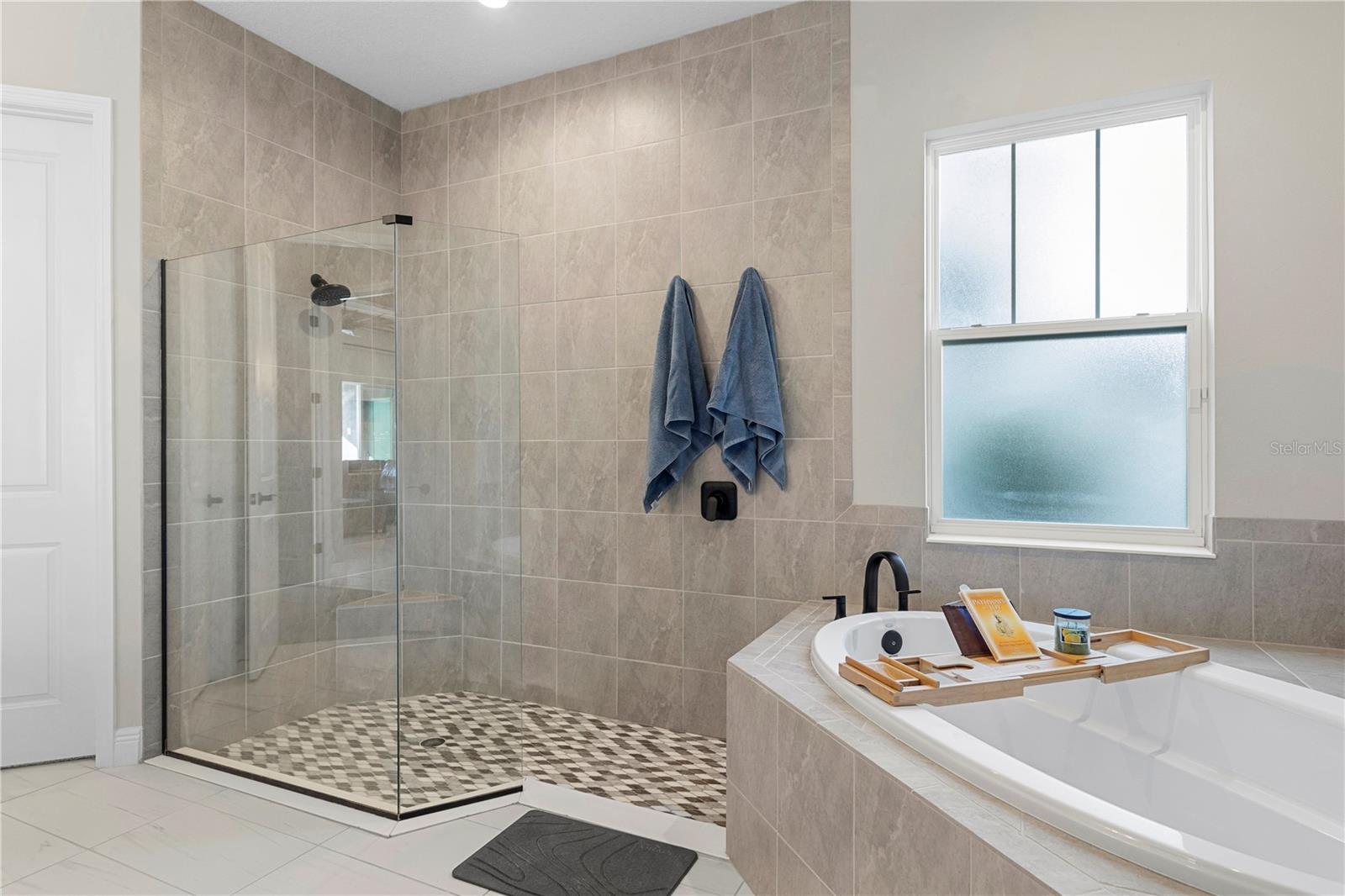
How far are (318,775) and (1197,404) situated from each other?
288 cm

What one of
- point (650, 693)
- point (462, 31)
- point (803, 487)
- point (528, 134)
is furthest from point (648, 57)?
point (650, 693)

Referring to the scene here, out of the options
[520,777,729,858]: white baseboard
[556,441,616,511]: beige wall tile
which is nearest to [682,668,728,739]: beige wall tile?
[520,777,729,858]: white baseboard

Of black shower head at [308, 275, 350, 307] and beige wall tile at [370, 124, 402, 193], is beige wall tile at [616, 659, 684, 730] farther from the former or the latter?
beige wall tile at [370, 124, 402, 193]

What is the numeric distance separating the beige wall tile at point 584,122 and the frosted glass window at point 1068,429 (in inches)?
64.4

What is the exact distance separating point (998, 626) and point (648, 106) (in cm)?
231

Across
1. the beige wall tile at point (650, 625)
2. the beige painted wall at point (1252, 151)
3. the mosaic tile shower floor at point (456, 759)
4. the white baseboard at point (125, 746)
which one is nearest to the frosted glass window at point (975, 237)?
the beige painted wall at point (1252, 151)

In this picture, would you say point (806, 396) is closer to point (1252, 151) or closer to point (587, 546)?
point (587, 546)

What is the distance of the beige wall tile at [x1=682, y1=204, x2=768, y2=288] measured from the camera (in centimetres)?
279

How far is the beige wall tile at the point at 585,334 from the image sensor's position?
119 inches

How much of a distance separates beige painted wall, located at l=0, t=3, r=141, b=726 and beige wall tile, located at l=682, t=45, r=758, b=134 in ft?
6.30

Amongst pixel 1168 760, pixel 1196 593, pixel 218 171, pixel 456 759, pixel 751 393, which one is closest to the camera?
pixel 1168 760

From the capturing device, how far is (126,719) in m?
2.52

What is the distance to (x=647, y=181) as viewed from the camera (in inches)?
117
